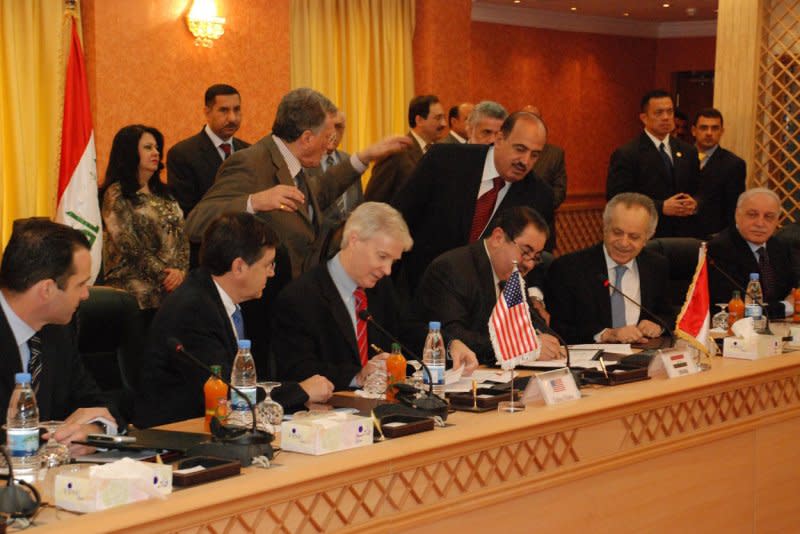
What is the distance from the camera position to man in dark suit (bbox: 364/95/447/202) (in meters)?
5.82

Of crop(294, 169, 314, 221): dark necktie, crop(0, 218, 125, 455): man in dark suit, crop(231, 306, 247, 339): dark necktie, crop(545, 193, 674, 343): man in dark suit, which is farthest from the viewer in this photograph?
crop(545, 193, 674, 343): man in dark suit

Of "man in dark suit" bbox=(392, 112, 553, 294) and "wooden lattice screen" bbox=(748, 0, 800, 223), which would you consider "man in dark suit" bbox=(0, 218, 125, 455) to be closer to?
"man in dark suit" bbox=(392, 112, 553, 294)

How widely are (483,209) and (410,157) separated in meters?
1.40

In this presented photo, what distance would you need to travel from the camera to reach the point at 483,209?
462 centimetres

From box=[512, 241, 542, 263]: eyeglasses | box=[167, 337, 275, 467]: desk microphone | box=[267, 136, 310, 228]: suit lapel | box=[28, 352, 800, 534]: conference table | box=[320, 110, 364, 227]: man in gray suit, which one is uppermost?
box=[267, 136, 310, 228]: suit lapel

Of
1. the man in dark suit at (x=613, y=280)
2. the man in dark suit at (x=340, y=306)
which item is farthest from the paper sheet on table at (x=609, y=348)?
the man in dark suit at (x=340, y=306)

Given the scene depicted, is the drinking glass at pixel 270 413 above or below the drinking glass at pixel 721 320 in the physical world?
above

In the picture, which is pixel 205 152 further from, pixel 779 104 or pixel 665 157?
pixel 779 104

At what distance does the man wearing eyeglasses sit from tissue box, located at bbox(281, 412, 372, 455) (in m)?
1.33

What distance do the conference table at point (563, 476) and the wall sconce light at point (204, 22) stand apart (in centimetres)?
424

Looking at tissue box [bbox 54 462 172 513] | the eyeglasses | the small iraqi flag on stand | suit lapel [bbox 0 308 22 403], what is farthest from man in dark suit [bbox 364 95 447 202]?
tissue box [bbox 54 462 172 513]

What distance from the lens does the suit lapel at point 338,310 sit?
354 centimetres

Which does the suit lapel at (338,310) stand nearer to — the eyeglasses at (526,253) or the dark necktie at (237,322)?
the dark necktie at (237,322)

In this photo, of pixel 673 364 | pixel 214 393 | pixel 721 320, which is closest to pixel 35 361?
pixel 214 393
